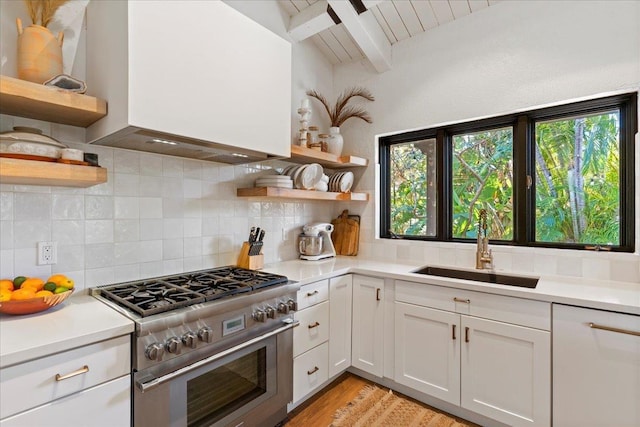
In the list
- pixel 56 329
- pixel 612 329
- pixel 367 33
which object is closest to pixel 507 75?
pixel 367 33

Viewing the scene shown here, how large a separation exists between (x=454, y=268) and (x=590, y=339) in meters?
0.93

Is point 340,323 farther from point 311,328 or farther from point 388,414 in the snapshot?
point 388,414

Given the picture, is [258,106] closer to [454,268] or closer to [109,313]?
[109,313]

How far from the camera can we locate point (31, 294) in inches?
49.0

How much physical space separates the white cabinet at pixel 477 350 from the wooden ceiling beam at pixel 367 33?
181cm

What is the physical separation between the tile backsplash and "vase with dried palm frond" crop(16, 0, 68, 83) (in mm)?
234

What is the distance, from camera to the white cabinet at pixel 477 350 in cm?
167

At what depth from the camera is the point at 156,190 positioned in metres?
1.87

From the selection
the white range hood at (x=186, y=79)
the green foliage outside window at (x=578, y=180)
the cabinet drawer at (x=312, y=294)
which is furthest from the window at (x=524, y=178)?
the white range hood at (x=186, y=79)

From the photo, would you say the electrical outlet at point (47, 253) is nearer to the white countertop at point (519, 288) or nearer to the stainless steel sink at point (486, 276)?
the white countertop at point (519, 288)

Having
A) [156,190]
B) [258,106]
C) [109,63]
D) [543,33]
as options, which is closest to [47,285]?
[156,190]

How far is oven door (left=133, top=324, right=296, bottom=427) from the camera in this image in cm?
129

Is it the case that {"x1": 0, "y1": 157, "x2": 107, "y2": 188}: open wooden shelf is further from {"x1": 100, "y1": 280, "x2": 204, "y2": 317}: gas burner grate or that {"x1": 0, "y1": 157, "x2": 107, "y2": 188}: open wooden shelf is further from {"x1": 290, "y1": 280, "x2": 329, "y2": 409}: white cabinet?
{"x1": 290, "y1": 280, "x2": 329, "y2": 409}: white cabinet

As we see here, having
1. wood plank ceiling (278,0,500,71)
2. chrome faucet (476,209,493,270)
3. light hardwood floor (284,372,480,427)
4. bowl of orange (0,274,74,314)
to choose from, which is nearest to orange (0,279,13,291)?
bowl of orange (0,274,74,314)
